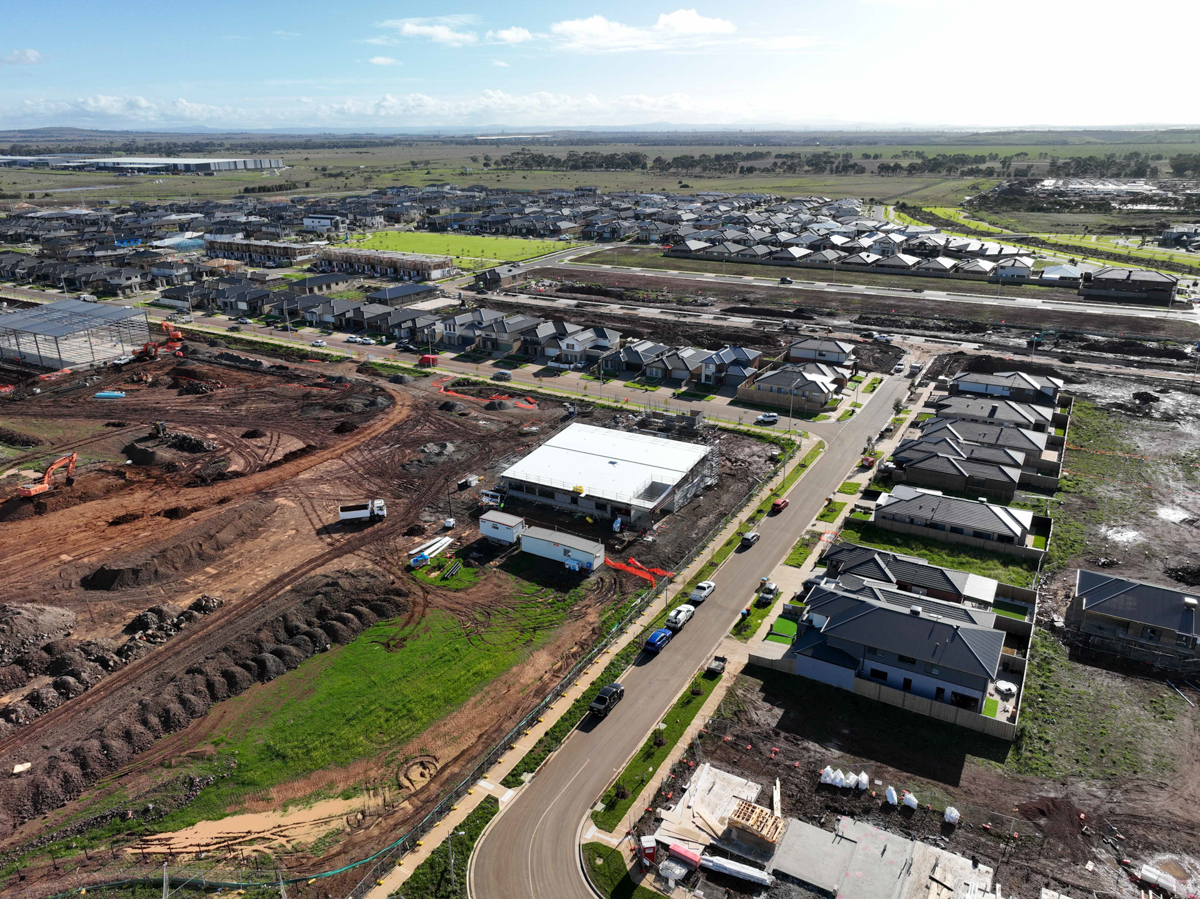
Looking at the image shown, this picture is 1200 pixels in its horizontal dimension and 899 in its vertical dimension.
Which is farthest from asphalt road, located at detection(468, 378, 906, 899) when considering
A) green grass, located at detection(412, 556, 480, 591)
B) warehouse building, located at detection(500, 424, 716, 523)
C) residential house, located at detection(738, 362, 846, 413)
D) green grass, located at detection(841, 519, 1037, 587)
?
residential house, located at detection(738, 362, 846, 413)

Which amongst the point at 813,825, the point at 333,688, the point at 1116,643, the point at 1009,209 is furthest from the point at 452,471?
the point at 1009,209

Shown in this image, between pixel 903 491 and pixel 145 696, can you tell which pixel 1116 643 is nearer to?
pixel 903 491

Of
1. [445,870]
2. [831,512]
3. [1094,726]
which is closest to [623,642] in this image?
[445,870]

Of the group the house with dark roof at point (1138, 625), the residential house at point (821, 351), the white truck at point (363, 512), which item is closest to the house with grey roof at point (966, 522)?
the house with dark roof at point (1138, 625)

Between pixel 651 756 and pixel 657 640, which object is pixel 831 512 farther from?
pixel 651 756

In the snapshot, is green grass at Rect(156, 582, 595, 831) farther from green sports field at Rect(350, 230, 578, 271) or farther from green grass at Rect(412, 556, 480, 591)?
green sports field at Rect(350, 230, 578, 271)
